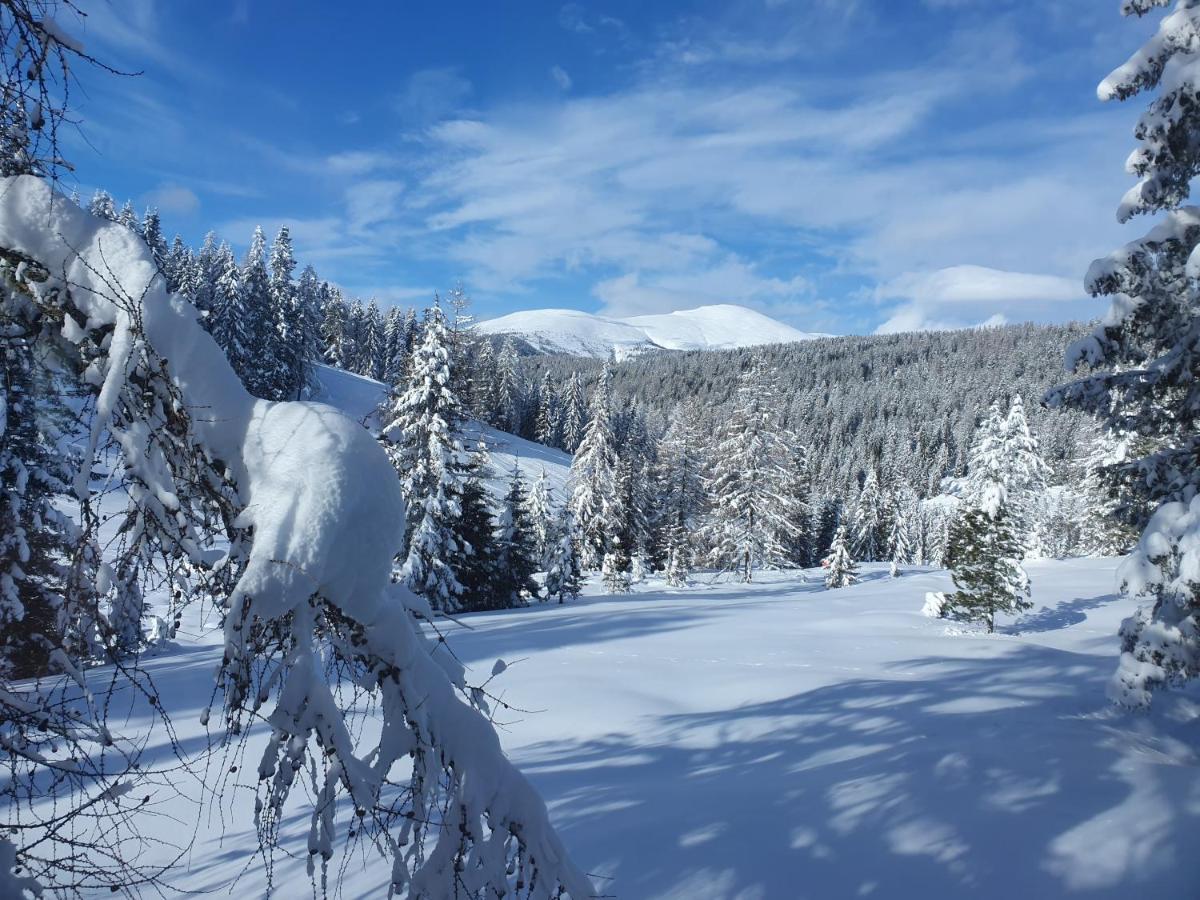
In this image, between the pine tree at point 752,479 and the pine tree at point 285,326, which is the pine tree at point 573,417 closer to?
the pine tree at point 285,326

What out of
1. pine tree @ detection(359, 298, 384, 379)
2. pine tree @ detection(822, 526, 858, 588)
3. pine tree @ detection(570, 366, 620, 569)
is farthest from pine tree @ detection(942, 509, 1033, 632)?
pine tree @ detection(359, 298, 384, 379)

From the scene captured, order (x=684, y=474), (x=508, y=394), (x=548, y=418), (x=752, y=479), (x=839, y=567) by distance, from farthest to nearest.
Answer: (x=548, y=418) → (x=508, y=394) → (x=684, y=474) → (x=752, y=479) → (x=839, y=567)

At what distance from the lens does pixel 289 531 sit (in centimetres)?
197

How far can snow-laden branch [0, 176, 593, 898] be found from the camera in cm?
199

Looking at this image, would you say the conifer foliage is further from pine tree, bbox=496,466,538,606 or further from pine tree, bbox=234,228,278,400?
pine tree, bbox=234,228,278,400

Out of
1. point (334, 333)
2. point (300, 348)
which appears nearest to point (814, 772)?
point (300, 348)

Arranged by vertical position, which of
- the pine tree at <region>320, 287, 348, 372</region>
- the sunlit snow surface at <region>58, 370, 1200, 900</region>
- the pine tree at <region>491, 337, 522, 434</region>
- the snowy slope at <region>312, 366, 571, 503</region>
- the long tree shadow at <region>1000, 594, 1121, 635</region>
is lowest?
the long tree shadow at <region>1000, 594, 1121, 635</region>

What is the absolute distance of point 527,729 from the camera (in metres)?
7.59

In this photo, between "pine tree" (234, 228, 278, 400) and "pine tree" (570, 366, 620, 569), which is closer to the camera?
"pine tree" (234, 228, 278, 400)

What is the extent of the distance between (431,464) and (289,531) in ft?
63.3

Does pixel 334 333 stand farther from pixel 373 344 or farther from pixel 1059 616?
pixel 1059 616

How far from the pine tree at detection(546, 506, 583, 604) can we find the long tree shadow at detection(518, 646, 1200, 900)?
21635 millimetres

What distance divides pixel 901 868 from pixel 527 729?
177 inches

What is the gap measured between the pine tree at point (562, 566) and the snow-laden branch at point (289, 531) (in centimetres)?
2597
